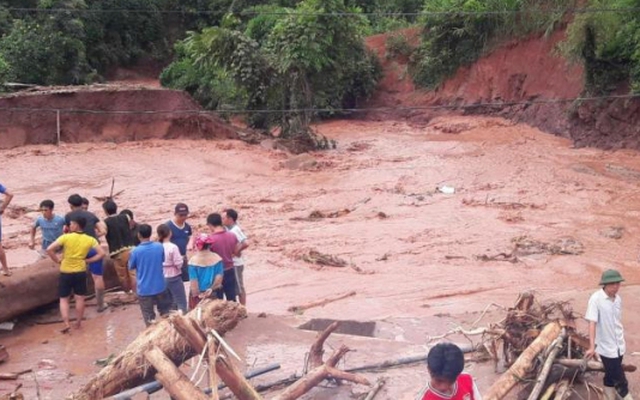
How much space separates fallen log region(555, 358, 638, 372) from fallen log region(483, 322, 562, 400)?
21 centimetres

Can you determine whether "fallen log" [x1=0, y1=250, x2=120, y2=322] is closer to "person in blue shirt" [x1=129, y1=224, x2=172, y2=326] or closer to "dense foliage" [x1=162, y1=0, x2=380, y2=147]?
"person in blue shirt" [x1=129, y1=224, x2=172, y2=326]

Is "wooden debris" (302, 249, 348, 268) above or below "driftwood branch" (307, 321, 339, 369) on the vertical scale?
below

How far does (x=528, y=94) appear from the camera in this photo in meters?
32.1

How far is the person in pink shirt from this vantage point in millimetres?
9039

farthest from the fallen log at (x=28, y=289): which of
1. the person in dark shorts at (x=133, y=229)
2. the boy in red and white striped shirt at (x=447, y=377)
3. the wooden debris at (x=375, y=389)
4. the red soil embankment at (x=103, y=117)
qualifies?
the red soil embankment at (x=103, y=117)

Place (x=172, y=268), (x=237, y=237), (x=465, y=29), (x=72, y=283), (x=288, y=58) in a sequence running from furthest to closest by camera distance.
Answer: (x=465, y=29) → (x=288, y=58) → (x=72, y=283) → (x=237, y=237) → (x=172, y=268)

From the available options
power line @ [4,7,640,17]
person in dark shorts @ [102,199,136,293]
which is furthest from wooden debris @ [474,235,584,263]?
power line @ [4,7,640,17]

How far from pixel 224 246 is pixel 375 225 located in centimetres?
826

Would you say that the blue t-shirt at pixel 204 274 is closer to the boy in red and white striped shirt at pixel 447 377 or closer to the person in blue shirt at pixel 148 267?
the person in blue shirt at pixel 148 267

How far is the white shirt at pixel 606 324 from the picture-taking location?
6.68 meters

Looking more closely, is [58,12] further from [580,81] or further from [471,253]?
[471,253]

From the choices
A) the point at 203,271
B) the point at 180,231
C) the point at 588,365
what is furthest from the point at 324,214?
the point at 588,365

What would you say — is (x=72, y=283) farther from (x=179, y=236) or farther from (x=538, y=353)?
(x=538, y=353)

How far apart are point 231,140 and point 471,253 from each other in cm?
1487
